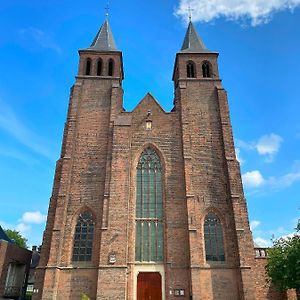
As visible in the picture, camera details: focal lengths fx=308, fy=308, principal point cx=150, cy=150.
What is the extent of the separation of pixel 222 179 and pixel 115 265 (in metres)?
10.2

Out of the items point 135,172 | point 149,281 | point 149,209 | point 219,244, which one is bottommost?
point 149,281

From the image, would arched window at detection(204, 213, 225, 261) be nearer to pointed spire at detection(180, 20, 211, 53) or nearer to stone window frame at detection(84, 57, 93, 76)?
pointed spire at detection(180, 20, 211, 53)

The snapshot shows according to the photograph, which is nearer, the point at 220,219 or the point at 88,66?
the point at 220,219

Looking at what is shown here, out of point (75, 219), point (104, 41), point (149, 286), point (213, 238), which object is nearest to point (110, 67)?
point (104, 41)

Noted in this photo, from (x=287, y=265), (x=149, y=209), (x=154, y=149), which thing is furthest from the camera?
(x=154, y=149)

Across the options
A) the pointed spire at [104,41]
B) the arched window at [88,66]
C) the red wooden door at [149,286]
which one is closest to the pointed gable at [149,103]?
the arched window at [88,66]

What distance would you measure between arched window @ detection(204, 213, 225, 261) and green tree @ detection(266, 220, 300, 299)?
11.4 feet

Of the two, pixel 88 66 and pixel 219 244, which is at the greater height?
pixel 88 66

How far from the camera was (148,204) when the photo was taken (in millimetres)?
23062

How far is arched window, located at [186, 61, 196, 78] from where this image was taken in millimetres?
29386

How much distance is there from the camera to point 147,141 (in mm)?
25297

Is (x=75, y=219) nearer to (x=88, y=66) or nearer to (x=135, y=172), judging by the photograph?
(x=135, y=172)

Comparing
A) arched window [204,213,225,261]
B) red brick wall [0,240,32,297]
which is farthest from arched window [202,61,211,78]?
red brick wall [0,240,32,297]

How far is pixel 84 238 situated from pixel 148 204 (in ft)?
17.0
